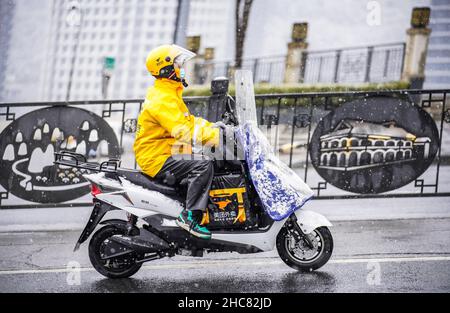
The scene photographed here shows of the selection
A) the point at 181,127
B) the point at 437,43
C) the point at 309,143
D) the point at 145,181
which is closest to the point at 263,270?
the point at 145,181

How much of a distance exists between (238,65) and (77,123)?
1883 centimetres

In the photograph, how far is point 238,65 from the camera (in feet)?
87.6

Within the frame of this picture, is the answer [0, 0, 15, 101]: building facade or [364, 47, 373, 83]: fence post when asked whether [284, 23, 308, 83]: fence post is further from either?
[0, 0, 15, 101]: building facade

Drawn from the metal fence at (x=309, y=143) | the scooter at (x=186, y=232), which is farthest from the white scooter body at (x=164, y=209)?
the metal fence at (x=309, y=143)

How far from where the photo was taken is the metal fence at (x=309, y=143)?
8344 millimetres

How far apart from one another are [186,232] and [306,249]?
1.02 metres

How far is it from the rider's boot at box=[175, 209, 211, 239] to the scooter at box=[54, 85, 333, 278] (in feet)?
0.22

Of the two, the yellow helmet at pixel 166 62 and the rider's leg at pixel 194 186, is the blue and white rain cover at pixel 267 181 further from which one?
the yellow helmet at pixel 166 62

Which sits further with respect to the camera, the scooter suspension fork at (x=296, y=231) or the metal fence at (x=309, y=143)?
the metal fence at (x=309, y=143)

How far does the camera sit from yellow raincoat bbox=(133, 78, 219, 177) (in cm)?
473

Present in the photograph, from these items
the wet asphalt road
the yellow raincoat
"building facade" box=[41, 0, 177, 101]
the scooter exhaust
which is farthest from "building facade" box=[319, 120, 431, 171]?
"building facade" box=[41, 0, 177, 101]

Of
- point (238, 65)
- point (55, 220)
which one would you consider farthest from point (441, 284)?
point (238, 65)

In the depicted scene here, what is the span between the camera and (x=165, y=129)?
4.83m

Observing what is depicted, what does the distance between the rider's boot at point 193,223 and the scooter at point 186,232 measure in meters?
0.07
